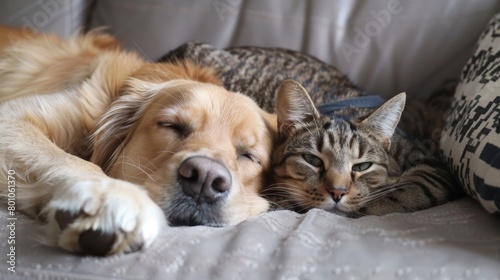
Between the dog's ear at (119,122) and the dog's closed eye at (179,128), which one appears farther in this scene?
the dog's ear at (119,122)

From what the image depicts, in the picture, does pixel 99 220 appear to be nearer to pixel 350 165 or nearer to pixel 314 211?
pixel 314 211

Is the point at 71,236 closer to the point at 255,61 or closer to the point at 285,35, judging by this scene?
the point at 255,61

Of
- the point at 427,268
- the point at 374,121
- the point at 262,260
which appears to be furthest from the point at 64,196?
the point at 374,121

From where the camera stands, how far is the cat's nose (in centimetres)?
151

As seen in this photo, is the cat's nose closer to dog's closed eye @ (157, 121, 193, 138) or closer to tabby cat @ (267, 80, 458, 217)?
tabby cat @ (267, 80, 458, 217)

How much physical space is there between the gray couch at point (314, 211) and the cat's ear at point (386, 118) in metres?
0.32

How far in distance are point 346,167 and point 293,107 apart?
0.25 meters

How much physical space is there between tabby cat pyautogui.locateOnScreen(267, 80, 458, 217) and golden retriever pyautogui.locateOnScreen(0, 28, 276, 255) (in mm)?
82

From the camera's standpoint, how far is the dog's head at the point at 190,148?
1.29 metres

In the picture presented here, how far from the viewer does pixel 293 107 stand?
166cm

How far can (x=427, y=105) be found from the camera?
2.25 m

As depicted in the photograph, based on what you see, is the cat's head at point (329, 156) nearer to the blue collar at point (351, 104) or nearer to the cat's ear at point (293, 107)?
the cat's ear at point (293, 107)

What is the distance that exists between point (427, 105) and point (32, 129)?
1539 millimetres

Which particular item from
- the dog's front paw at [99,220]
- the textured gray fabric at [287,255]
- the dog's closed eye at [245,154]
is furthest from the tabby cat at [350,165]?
the dog's front paw at [99,220]
